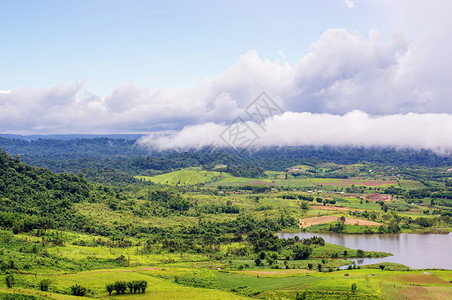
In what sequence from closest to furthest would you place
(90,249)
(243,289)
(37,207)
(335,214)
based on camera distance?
(243,289) → (90,249) → (37,207) → (335,214)

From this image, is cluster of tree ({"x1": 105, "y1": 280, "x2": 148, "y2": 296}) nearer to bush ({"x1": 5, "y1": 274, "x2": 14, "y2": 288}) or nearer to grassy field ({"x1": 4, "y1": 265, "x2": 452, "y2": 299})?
grassy field ({"x1": 4, "y1": 265, "x2": 452, "y2": 299})

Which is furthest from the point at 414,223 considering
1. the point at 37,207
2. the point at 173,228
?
the point at 37,207

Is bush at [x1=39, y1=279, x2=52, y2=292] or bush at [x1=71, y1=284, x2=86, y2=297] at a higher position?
bush at [x1=39, y1=279, x2=52, y2=292]

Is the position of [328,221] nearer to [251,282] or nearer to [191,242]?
[191,242]

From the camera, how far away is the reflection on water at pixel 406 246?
8664 cm

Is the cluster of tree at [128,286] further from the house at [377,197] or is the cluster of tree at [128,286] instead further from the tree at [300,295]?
the house at [377,197]

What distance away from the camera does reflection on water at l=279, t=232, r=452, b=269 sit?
284 feet

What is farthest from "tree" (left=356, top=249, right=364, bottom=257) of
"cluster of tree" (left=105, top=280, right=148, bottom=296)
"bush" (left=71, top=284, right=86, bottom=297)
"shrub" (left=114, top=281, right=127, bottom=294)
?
"bush" (left=71, top=284, right=86, bottom=297)

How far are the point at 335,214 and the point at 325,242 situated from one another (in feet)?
114

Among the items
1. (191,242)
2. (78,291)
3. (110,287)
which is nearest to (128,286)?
(110,287)

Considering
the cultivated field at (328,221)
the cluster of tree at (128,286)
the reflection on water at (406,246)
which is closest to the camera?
the cluster of tree at (128,286)

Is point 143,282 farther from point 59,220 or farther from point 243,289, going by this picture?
point 59,220

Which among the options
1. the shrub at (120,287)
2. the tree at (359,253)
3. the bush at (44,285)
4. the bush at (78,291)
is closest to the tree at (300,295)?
the shrub at (120,287)

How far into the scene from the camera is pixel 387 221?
13138 cm
